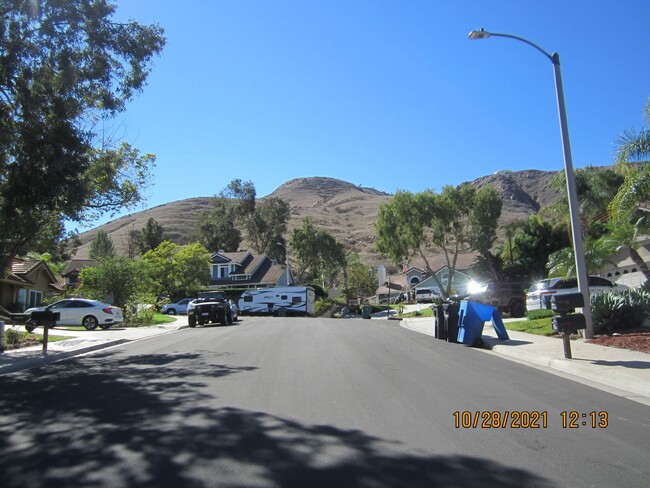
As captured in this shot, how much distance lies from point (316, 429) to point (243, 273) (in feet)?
185

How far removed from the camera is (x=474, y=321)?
15.0 metres

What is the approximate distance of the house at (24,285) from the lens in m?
31.4

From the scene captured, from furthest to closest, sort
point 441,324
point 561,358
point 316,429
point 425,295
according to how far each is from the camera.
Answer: point 425,295, point 441,324, point 561,358, point 316,429

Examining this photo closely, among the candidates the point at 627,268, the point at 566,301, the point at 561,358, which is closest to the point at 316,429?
the point at 566,301

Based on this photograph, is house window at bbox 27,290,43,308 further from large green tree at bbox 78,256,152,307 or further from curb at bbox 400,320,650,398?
curb at bbox 400,320,650,398

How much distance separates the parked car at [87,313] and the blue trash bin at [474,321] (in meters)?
17.8

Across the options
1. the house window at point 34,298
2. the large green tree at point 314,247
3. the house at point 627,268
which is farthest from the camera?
the large green tree at point 314,247

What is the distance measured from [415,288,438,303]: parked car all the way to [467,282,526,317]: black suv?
3996 centimetres

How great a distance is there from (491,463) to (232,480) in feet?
7.85

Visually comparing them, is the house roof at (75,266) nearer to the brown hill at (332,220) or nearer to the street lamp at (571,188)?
the brown hill at (332,220)

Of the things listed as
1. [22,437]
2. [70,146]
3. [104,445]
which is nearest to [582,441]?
[104,445]

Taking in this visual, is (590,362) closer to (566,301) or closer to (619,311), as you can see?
(566,301)
